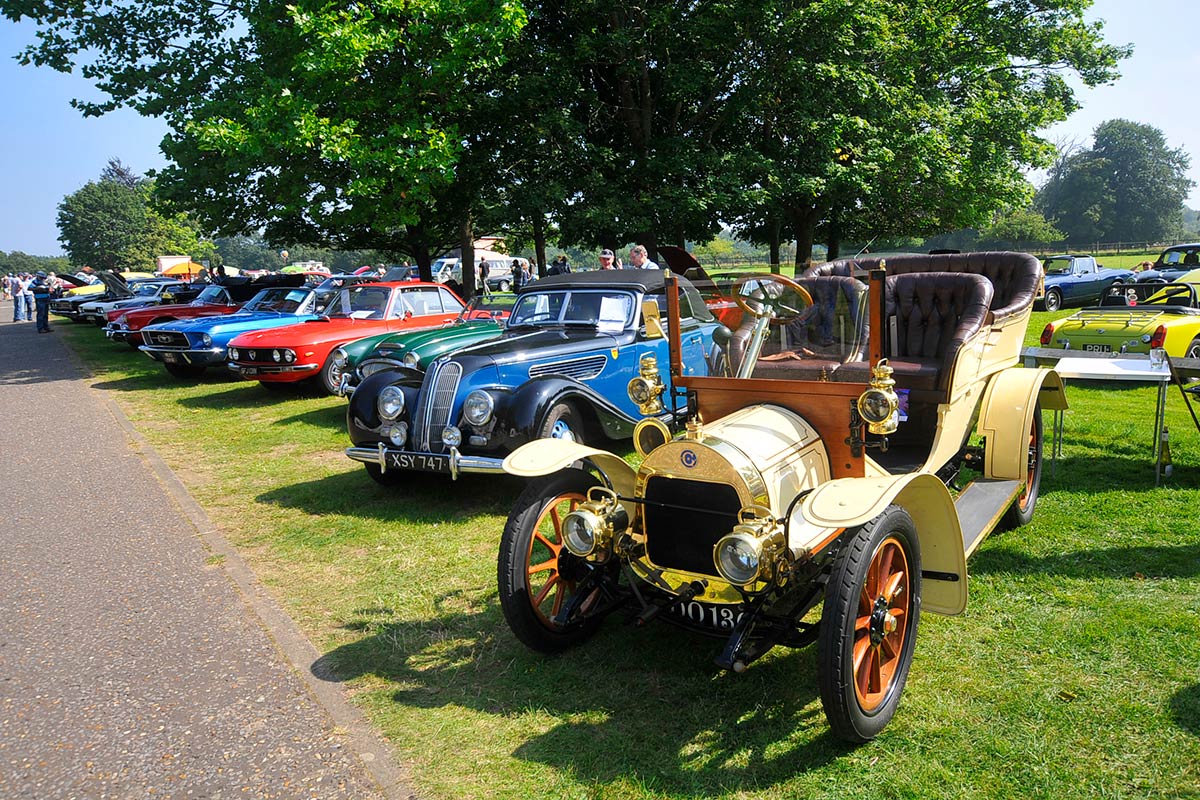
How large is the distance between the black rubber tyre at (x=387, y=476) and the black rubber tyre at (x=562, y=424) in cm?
156

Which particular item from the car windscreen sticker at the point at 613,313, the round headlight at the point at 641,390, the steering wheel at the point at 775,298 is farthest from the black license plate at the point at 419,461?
the steering wheel at the point at 775,298

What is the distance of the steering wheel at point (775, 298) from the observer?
13.3ft

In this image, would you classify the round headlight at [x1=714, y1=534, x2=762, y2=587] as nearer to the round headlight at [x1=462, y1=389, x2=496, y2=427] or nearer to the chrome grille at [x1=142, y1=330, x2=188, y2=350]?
the round headlight at [x1=462, y1=389, x2=496, y2=427]

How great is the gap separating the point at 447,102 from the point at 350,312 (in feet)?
15.4

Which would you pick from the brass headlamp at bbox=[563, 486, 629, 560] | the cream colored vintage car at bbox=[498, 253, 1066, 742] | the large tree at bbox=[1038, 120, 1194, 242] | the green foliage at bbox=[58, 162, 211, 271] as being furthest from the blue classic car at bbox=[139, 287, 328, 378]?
the large tree at bbox=[1038, 120, 1194, 242]

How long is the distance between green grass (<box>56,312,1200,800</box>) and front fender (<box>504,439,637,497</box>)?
83 centimetres

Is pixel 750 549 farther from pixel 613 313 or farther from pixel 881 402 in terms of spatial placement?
pixel 613 313

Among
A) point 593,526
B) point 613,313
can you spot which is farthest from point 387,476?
point 593,526

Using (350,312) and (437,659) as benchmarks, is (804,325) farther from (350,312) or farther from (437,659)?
(350,312)

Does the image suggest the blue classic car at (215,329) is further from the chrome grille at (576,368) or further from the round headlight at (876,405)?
the round headlight at (876,405)

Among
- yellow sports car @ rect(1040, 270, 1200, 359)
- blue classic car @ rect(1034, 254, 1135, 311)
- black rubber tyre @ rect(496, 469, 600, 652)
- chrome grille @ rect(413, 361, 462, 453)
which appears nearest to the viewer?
black rubber tyre @ rect(496, 469, 600, 652)

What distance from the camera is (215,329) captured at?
13055 mm

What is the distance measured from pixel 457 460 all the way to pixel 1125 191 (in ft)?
326

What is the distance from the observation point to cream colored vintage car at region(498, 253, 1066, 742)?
10.1ft
